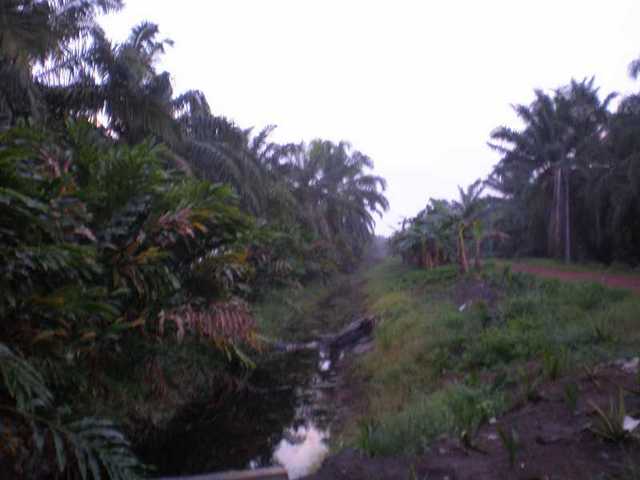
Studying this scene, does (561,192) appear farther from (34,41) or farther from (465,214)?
(34,41)

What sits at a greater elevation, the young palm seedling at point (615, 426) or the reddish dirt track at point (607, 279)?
the reddish dirt track at point (607, 279)

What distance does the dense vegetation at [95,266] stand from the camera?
5121 mm

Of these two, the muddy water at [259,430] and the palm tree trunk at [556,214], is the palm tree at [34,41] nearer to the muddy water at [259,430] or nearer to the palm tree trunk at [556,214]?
the muddy water at [259,430]

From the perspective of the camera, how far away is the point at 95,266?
5688 mm

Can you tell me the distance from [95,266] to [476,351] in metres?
6.32

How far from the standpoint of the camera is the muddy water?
788 centimetres

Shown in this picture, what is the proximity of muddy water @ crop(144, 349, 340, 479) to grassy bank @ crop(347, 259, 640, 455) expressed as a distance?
71 centimetres

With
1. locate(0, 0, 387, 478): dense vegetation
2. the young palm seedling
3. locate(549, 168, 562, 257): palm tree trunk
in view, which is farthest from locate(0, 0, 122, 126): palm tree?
locate(549, 168, 562, 257): palm tree trunk

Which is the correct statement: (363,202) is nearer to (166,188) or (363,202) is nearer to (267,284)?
(267,284)

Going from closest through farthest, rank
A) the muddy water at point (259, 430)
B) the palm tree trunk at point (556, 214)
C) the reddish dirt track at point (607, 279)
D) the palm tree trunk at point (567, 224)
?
the muddy water at point (259, 430) < the reddish dirt track at point (607, 279) < the palm tree trunk at point (567, 224) < the palm tree trunk at point (556, 214)

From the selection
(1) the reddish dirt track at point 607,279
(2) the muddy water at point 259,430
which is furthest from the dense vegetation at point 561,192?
(2) the muddy water at point 259,430

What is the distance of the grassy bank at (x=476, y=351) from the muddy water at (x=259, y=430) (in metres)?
0.71

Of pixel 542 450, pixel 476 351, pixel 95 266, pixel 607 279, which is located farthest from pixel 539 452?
pixel 607 279

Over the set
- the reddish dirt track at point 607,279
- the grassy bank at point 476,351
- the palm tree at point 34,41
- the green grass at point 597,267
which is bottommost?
the grassy bank at point 476,351
